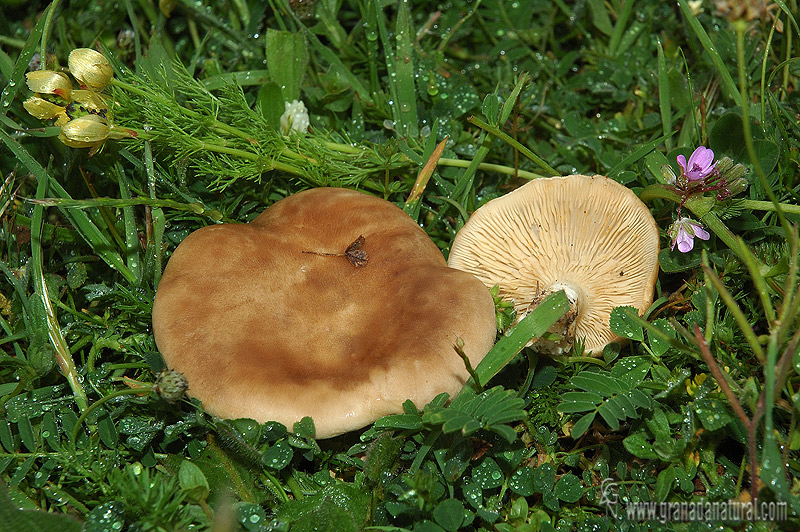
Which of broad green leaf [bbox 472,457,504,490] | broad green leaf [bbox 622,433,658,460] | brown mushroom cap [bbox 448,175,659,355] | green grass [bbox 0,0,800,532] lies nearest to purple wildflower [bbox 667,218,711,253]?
green grass [bbox 0,0,800,532]

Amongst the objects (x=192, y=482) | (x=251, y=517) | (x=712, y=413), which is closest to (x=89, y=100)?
(x=192, y=482)

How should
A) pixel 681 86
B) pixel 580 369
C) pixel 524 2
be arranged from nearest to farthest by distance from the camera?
pixel 580 369
pixel 681 86
pixel 524 2

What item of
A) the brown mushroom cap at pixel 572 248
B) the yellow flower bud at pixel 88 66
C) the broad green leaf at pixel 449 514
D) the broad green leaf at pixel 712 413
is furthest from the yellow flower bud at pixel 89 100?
the broad green leaf at pixel 712 413

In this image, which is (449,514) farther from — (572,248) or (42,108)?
(42,108)

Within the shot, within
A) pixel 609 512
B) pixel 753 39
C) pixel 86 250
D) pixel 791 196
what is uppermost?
pixel 753 39

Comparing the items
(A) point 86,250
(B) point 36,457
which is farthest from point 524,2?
(B) point 36,457

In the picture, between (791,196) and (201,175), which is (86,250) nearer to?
(201,175)
